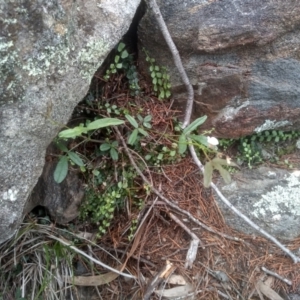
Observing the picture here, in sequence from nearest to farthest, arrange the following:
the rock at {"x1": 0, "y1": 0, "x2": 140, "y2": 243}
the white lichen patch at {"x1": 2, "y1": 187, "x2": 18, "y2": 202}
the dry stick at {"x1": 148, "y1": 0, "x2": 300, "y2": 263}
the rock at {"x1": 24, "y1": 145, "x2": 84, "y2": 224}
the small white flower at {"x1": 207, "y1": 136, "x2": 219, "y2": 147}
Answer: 1. the rock at {"x1": 0, "y1": 0, "x2": 140, "y2": 243}
2. the white lichen patch at {"x1": 2, "y1": 187, "x2": 18, "y2": 202}
3. the small white flower at {"x1": 207, "y1": 136, "x2": 219, "y2": 147}
4. the dry stick at {"x1": 148, "y1": 0, "x2": 300, "y2": 263}
5. the rock at {"x1": 24, "y1": 145, "x2": 84, "y2": 224}

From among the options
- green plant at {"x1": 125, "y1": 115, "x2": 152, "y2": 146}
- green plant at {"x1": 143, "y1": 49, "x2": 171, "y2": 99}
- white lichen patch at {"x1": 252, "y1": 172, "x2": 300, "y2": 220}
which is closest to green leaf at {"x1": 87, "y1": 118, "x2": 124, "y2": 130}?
green plant at {"x1": 125, "y1": 115, "x2": 152, "y2": 146}

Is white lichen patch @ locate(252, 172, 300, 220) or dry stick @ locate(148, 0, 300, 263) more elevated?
dry stick @ locate(148, 0, 300, 263)

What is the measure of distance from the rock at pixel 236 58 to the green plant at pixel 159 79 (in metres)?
0.03

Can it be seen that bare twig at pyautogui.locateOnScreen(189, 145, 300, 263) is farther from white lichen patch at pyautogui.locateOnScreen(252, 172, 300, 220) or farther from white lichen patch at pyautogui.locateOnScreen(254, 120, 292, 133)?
white lichen patch at pyautogui.locateOnScreen(254, 120, 292, 133)

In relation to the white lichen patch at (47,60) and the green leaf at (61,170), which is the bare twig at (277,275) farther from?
the white lichen patch at (47,60)

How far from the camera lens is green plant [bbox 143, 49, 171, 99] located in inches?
92.9

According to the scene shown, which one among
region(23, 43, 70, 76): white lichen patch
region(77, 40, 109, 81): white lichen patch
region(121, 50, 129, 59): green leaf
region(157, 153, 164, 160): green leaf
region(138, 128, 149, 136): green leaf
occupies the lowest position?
region(157, 153, 164, 160): green leaf

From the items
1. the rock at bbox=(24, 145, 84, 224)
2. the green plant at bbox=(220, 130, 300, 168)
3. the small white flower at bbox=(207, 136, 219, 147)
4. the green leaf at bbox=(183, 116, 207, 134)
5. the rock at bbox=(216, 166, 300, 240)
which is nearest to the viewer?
the small white flower at bbox=(207, 136, 219, 147)

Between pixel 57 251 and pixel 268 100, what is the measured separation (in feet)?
4.14

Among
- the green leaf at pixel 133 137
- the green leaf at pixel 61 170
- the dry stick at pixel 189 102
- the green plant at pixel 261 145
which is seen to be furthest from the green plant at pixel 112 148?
the green plant at pixel 261 145

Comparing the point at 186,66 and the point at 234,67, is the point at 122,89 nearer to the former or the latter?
the point at 186,66

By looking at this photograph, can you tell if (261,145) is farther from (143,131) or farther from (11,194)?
(11,194)

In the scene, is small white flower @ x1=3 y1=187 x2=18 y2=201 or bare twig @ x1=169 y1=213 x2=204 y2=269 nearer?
small white flower @ x1=3 y1=187 x2=18 y2=201

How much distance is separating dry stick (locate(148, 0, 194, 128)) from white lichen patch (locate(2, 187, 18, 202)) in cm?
91
